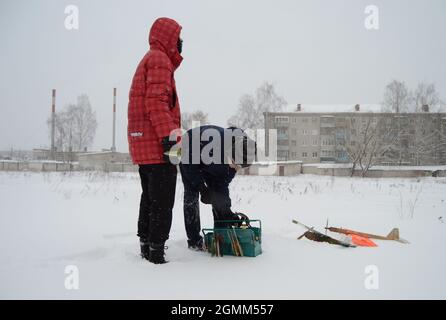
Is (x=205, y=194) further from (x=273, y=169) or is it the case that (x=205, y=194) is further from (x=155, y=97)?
(x=273, y=169)

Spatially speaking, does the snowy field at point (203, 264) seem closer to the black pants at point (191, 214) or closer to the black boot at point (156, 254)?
the black boot at point (156, 254)

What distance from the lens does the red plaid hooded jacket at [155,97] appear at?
102 inches

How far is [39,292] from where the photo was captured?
6.52 feet

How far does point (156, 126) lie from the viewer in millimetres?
2568

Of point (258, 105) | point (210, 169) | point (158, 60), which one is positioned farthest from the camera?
point (258, 105)

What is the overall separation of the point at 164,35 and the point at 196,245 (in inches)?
80.8

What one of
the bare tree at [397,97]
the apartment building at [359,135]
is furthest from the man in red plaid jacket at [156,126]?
the bare tree at [397,97]

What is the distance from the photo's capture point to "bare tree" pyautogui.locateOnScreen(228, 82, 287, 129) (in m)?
38.9

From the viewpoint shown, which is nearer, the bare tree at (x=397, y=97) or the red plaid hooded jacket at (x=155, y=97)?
the red plaid hooded jacket at (x=155, y=97)

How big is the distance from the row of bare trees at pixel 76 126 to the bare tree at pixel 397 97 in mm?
40820

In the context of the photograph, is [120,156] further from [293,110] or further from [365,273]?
[365,273]

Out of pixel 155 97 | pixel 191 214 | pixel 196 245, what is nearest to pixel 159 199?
pixel 191 214

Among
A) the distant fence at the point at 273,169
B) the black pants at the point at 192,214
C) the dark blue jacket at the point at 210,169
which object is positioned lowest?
the distant fence at the point at 273,169

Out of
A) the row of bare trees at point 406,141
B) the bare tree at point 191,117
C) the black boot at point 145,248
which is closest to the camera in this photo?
the black boot at point 145,248
